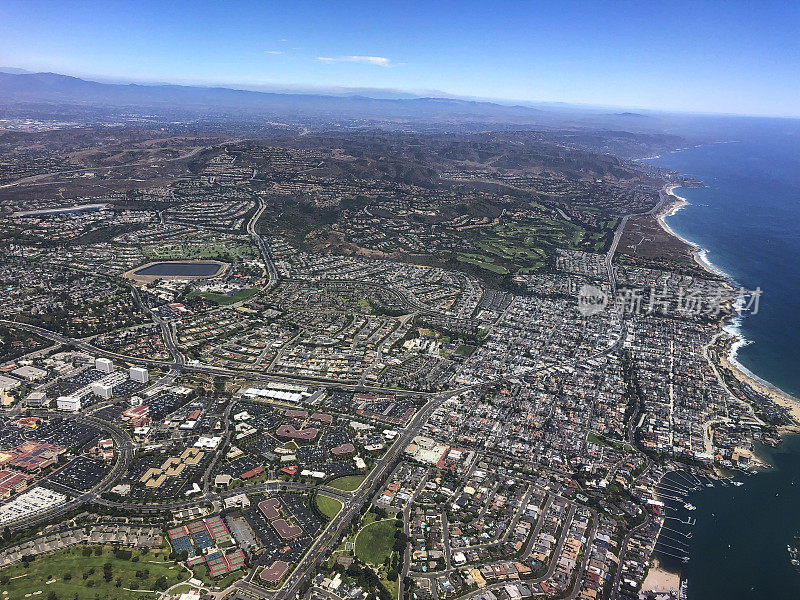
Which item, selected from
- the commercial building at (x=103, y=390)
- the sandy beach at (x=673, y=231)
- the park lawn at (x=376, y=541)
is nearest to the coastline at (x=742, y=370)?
the sandy beach at (x=673, y=231)

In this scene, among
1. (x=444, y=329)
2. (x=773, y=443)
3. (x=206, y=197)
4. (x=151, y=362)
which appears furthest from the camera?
(x=206, y=197)

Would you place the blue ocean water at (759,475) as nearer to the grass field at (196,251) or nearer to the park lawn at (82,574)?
the park lawn at (82,574)

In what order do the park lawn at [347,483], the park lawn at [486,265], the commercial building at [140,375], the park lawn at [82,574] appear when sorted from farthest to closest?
1. the park lawn at [486,265]
2. the commercial building at [140,375]
3. the park lawn at [347,483]
4. the park lawn at [82,574]

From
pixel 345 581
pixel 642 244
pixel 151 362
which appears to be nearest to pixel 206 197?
pixel 151 362

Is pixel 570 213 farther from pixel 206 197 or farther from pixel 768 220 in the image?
pixel 206 197

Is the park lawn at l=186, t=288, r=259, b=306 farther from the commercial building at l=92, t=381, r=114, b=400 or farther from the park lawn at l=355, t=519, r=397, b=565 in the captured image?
the park lawn at l=355, t=519, r=397, b=565
